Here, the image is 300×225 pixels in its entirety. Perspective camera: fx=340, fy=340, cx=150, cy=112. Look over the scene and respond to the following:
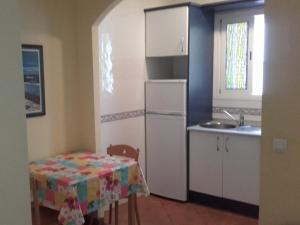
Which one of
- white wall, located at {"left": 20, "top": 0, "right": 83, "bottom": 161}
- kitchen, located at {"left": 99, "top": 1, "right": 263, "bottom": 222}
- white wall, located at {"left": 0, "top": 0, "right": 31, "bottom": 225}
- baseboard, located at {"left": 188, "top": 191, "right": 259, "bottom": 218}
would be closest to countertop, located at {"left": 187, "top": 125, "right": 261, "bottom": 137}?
kitchen, located at {"left": 99, "top": 1, "right": 263, "bottom": 222}

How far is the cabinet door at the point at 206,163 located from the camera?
3.72m

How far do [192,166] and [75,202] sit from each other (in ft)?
6.24

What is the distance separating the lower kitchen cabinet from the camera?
349 centimetres

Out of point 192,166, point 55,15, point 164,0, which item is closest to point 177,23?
point 164,0

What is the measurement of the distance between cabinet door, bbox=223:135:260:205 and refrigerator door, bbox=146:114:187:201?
1.68ft

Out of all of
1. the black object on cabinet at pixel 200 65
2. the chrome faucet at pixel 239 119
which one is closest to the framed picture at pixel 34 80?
the black object on cabinet at pixel 200 65

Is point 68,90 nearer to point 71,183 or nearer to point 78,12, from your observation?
point 78,12

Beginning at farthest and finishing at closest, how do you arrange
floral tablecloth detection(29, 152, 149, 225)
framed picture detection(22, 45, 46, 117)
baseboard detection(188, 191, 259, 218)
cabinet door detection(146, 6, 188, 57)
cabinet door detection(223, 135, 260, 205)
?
cabinet door detection(146, 6, 188, 57) → baseboard detection(188, 191, 259, 218) → cabinet door detection(223, 135, 260, 205) → framed picture detection(22, 45, 46, 117) → floral tablecloth detection(29, 152, 149, 225)

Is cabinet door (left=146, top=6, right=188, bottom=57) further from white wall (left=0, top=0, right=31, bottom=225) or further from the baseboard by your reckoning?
white wall (left=0, top=0, right=31, bottom=225)

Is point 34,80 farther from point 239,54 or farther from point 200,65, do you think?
point 239,54

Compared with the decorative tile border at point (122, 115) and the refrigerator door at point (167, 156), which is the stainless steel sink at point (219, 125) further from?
the decorative tile border at point (122, 115)

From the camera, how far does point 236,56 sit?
4043 millimetres

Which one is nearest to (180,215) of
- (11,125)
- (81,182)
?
(81,182)

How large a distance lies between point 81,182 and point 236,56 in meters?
2.52
